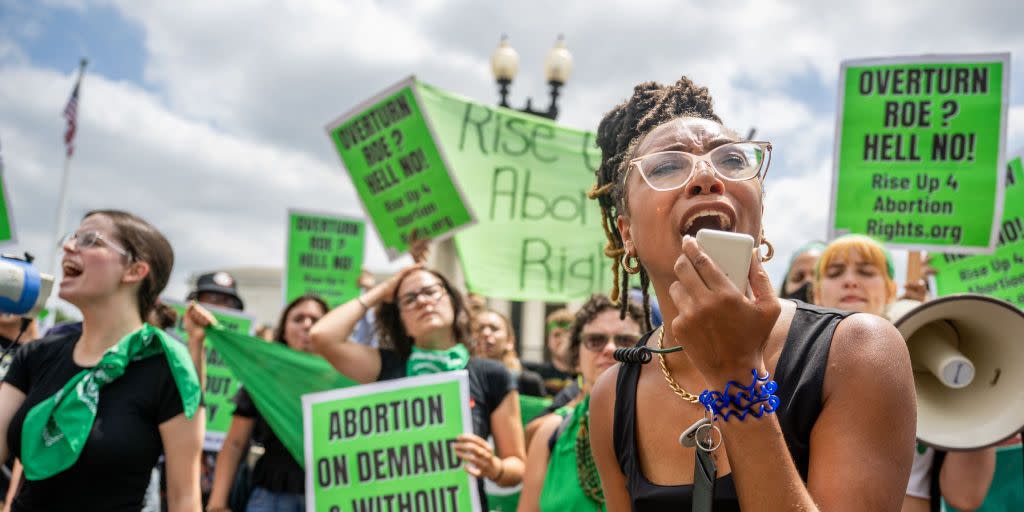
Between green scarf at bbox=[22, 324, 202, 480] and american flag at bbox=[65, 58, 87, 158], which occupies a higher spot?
american flag at bbox=[65, 58, 87, 158]

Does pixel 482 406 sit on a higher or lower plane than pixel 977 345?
lower

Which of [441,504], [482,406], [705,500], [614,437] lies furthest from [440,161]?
[705,500]

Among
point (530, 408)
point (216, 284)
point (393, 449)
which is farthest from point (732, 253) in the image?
point (216, 284)

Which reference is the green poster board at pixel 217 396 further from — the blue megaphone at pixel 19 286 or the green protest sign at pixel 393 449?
the blue megaphone at pixel 19 286

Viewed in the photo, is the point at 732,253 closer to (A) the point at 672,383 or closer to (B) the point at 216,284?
(A) the point at 672,383

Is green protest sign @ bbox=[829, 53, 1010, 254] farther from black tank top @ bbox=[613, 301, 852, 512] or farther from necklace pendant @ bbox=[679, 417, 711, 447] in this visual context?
necklace pendant @ bbox=[679, 417, 711, 447]

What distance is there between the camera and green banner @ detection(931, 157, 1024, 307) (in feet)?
16.6

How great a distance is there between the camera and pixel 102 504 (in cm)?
255

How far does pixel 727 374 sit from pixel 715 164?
17.4 inches

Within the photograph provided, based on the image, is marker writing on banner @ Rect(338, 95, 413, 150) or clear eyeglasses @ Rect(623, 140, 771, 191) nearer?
clear eyeglasses @ Rect(623, 140, 771, 191)

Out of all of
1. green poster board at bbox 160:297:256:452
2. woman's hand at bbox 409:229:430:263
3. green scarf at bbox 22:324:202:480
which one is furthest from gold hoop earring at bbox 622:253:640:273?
green poster board at bbox 160:297:256:452

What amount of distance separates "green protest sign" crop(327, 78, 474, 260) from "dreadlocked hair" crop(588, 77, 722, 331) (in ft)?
11.5

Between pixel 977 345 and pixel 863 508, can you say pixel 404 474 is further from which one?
pixel 863 508

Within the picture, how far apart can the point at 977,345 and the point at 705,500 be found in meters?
1.87
